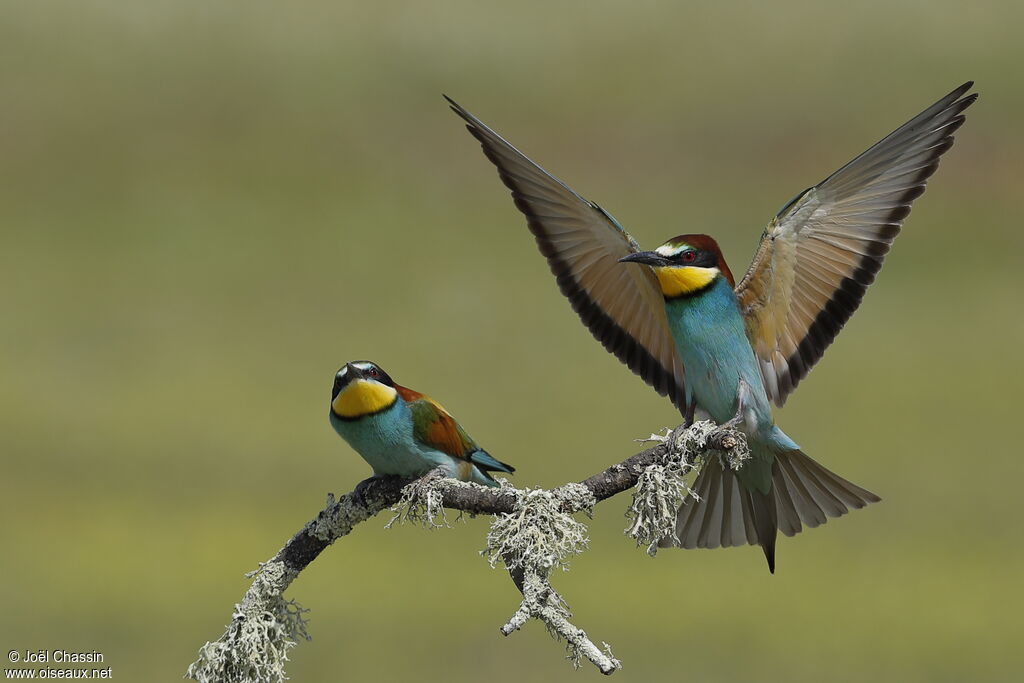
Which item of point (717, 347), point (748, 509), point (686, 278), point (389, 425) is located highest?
point (389, 425)

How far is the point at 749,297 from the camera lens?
2395mm

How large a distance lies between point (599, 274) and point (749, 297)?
0.94 feet

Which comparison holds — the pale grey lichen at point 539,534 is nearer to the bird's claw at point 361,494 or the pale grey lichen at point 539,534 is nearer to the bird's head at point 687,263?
the bird's claw at point 361,494

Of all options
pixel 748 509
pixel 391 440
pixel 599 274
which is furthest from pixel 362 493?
pixel 748 509

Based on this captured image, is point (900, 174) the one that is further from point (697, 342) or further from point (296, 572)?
→ point (296, 572)

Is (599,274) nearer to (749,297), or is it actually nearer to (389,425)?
(749,297)

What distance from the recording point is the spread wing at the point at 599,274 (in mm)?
2379

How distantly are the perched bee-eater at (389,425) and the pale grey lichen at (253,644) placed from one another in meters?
0.30

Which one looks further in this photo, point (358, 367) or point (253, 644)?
point (358, 367)

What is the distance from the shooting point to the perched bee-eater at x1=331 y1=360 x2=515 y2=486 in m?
2.31

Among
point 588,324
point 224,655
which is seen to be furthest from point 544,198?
point 224,655

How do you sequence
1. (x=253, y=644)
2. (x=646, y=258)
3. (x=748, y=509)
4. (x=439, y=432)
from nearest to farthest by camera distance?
(x=253, y=644), (x=646, y=258), (x=439, y=432), (x=748, y=509)

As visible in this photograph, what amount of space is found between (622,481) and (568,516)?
3.9 inches

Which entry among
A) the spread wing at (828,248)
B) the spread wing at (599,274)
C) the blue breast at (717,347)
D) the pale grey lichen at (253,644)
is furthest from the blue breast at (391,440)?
the spread wing at (828,248)
